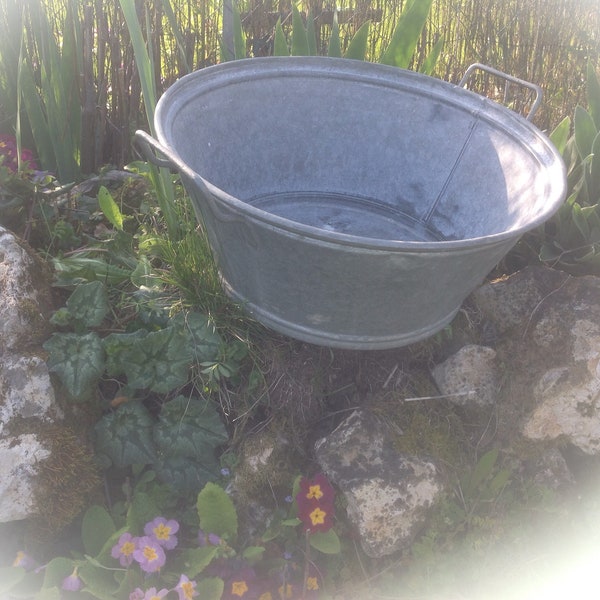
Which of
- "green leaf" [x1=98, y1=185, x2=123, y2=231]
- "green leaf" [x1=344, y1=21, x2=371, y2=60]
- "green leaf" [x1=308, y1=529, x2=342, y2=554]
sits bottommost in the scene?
"green leaf" [x1=308, y1=529, x2=342, y2=554]

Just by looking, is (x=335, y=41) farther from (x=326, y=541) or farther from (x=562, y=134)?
(x=326, y=541)

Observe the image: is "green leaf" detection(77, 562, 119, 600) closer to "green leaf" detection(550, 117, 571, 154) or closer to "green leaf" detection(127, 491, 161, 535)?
"green leaf" detection(127, 491, 161, 535)

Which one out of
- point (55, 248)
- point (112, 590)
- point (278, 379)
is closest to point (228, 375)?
point (278, 379)

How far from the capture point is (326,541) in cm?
156

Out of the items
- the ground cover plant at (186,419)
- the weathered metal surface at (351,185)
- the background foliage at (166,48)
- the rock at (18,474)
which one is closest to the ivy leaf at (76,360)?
the ground cover plant at (186,419)

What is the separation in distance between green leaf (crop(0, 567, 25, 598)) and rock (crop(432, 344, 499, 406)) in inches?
46.1

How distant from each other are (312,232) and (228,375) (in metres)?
0.62

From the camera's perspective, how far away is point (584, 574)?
1.74 m

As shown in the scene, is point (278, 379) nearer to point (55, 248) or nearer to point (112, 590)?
point (112, 590)

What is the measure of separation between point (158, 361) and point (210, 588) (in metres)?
0.56

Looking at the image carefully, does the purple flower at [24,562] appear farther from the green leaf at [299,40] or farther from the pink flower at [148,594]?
the green leaf at [299,40]

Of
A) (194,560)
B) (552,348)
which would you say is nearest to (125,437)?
(194,560)

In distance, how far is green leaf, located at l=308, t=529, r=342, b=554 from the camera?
1554mm

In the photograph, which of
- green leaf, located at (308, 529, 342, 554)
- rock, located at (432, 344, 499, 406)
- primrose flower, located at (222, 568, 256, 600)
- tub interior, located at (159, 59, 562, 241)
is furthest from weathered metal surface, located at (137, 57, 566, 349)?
primrose flower, located at (222, 568, 256, 600)
